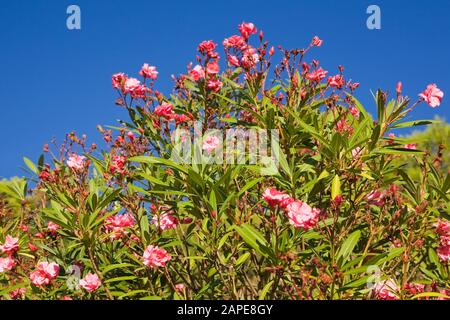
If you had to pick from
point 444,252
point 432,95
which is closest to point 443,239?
point 444,252

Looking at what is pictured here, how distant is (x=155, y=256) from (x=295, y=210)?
934 millimetres

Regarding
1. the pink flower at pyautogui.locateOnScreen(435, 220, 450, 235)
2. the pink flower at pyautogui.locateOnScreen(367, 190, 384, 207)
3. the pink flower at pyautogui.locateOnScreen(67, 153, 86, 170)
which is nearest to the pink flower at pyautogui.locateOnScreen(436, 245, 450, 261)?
the pink flower at pyautogui.locateOnScreen(435, 220, 450, 235)

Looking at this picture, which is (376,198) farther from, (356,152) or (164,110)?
(164,110)

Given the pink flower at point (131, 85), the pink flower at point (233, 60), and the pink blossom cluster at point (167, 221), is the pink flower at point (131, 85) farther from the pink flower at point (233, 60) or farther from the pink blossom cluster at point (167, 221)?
the pink blossom cluster at point (167, 221)

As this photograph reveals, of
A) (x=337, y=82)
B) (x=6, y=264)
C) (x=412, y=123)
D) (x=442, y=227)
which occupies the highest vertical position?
(x=337, y=82)

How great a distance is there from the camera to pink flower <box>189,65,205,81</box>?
153 inches

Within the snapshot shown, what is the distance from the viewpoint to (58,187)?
3.70 meters

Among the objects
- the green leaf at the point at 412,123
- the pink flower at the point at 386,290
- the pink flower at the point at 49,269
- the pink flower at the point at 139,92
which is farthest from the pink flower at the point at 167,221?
the green leaf at the point at 412,123

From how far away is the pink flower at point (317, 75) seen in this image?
12.2 feet

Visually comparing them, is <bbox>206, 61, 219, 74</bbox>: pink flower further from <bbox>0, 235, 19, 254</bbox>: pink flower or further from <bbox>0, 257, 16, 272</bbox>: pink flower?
<bbox>0, 257, 16, 272</bbox>: pink flower

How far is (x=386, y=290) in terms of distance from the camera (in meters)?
3.08
